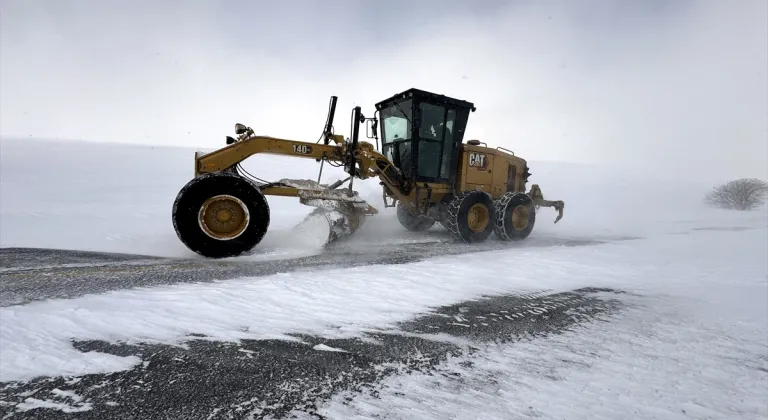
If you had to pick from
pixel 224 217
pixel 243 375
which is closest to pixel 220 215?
pixel 224 217

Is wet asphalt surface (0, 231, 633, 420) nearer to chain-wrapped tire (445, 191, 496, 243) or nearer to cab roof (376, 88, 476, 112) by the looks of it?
chain-wrapped tire (445, 191, 496, 243)

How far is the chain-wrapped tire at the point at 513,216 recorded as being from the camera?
7.68 m

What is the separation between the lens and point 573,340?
241 cm

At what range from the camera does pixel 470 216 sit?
24.8ft

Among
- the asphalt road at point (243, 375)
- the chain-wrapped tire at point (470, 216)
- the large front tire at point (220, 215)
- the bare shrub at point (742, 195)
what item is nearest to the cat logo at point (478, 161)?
the chain-wrapped tire at point (470, 216)

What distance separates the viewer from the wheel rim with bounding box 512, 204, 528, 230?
8.19 m

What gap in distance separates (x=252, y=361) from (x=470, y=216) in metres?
6.26

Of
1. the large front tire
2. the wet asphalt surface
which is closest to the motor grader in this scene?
the large front tire

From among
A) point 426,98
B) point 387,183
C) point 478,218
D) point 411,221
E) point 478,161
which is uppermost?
point 426,98

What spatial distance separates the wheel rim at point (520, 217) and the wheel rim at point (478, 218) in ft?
3.02

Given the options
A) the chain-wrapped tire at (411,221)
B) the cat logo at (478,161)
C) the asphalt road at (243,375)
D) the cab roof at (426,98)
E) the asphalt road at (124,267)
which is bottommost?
the asphalt road at (243,375)

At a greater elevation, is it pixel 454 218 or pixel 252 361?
pixel 454 218

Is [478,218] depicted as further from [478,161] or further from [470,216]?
[478,161]

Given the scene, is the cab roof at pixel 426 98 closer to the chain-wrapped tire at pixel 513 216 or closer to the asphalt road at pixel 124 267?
the chain-wrapped tire at pixel 513 216
